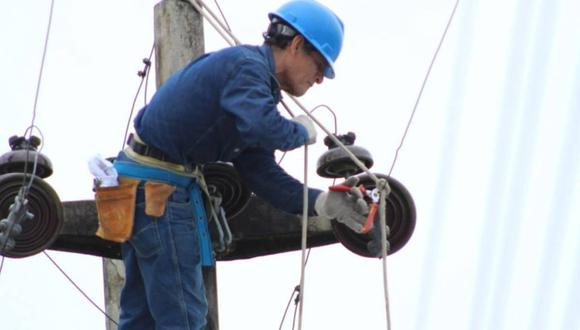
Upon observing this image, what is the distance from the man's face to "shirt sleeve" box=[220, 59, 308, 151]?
0.61ft

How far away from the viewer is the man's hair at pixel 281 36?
24.8ft

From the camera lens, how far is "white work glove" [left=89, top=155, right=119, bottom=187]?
25.4 ft

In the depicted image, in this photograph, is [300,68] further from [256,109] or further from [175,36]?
[175,36]

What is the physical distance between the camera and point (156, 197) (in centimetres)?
767

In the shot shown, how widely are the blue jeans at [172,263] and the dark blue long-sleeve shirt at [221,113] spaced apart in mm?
217

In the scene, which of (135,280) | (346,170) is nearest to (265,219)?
(346,170)

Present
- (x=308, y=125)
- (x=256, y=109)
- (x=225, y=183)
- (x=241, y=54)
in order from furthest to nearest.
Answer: (x=225, y=183)
(x=308, y=125)
(x=241, y=54)
(x=256, y=109)

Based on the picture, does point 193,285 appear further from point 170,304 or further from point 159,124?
point 159,124

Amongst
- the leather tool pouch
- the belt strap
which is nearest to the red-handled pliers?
the belt strap

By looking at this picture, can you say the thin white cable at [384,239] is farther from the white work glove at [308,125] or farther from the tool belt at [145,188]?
the tool belt at [145,188]

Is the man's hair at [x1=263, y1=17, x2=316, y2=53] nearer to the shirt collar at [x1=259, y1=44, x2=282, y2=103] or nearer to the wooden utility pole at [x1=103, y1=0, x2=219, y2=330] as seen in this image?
the shirt collar at [x1=259, y1=44, x2=282, y2=103]

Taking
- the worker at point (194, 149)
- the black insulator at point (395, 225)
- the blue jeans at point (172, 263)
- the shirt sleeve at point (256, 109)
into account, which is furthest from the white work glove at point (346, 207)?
the black insulator at point (395, 225)

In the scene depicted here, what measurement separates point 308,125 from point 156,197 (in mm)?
651

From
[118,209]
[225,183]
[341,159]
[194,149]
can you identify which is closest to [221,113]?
[194,149]
